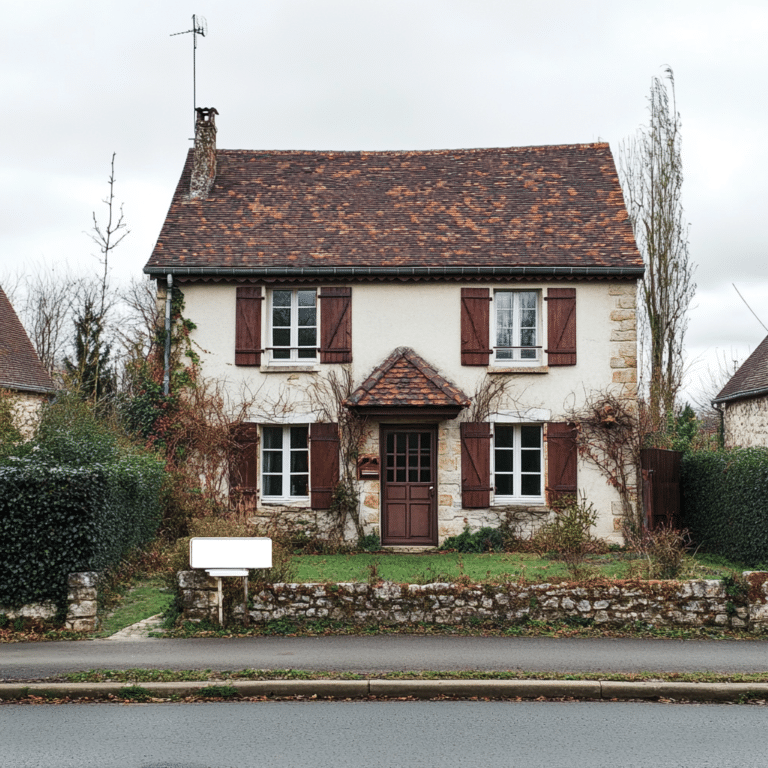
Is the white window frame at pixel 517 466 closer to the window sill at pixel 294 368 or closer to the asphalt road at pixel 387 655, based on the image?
the window sill at pixel 294 368


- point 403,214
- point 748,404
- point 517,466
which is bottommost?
point 517,466

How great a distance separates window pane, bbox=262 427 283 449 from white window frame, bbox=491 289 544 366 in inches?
178

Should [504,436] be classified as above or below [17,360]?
below

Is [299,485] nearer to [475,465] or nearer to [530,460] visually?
[475,465]

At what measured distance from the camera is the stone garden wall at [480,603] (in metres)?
9.59

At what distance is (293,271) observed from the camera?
16.8m

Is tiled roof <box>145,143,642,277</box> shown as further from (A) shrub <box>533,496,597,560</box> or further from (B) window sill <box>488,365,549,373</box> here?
(A) shrub <box>533,496,597,560</box>

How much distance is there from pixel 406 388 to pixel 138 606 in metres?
Answer: 6.73

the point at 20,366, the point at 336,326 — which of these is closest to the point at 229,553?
the point at 336,326

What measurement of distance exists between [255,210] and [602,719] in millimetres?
14182

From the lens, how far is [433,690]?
23.7ft

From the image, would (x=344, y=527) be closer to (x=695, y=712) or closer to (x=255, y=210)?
(x=255, y=210)

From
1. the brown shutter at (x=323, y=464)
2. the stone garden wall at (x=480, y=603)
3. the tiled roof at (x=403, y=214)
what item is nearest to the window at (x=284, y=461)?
the brown shutter at (x=323, y=464)

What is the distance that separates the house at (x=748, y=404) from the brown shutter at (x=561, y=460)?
7.72 metres
